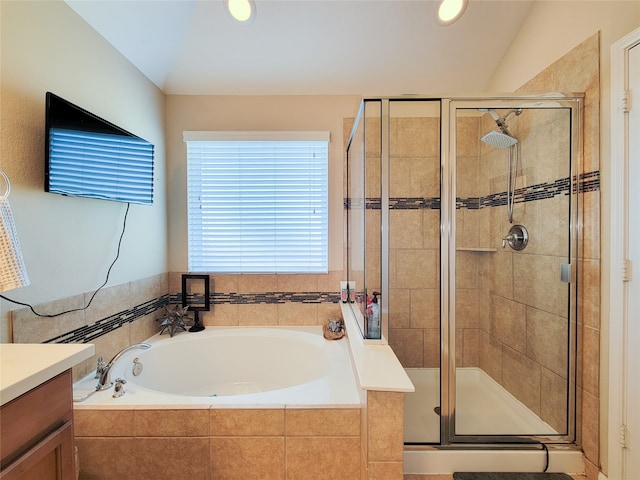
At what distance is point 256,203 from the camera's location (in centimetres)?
232

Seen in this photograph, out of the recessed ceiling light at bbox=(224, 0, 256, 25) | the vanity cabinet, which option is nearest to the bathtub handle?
the vanity cabinet

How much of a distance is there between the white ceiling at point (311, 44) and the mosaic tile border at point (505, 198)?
0.94 m

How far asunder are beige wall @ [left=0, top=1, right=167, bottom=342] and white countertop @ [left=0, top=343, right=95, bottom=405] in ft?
1.93

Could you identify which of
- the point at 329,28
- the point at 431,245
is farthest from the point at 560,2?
the point at 431,245


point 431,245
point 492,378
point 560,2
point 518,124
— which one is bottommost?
point 492,378

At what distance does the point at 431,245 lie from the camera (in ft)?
6.38

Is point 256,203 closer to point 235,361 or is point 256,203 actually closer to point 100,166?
point 100,166

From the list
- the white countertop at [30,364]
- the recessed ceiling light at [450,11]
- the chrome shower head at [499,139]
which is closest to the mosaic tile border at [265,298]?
the white countertop at [30,364]

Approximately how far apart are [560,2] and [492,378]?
2.30 metres

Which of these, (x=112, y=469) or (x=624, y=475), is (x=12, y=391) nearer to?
(x=112, y=469)

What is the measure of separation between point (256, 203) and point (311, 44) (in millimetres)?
1229

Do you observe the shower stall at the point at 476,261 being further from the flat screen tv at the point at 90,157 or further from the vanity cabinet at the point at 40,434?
the flat screen tv at the point at 90,157

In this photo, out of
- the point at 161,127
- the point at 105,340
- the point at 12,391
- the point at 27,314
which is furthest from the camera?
the point at 161,127

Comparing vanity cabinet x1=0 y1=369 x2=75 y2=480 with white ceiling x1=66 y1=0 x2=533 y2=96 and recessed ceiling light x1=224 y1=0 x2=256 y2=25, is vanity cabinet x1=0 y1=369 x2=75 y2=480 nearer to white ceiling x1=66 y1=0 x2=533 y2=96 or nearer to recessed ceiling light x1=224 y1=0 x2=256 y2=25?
recessed ceiling light x1=224 y1=0 x2=256 y2=25
